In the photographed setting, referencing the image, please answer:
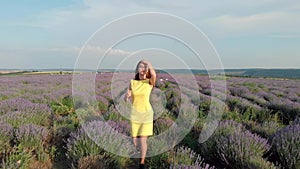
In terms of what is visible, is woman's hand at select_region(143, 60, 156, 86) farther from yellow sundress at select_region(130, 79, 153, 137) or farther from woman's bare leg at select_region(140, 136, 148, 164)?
woman's bare leg at select_region(140, 136, 148, 164)

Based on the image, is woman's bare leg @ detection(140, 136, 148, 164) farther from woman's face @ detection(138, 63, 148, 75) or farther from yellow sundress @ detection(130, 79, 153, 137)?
woman's face @ detection(138, 63, 148, 75)

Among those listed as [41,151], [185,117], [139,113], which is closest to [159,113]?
[185,117]

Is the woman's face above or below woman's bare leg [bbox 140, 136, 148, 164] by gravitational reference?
above

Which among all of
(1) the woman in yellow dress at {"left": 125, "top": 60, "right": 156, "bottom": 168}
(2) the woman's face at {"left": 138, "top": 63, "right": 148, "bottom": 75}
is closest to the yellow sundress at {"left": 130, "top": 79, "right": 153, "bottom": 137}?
(1) the woman in yellow dress at {"left": 125, "top": 60, "right": 156, "bottom": 168}

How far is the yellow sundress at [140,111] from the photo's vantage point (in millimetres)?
4570

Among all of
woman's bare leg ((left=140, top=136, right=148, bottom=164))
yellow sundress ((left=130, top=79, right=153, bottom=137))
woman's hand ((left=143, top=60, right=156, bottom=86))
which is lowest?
woman's bare leg ((left=140, top=136, right=148, bottom=164))

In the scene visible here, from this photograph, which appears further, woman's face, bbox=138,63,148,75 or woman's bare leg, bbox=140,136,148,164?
woman's face, bbox=138,63,148,75

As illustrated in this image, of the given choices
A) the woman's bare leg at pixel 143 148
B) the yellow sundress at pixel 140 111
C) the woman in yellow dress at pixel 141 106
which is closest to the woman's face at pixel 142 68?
the woman in yellow dress at pixel 141 106

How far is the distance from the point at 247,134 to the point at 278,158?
0.53 meters

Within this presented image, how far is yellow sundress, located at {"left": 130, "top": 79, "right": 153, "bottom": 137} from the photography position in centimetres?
457

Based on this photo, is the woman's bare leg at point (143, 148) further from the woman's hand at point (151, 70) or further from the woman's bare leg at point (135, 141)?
the woman's hand at point (151, 70)

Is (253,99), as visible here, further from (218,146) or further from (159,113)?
(218,146)

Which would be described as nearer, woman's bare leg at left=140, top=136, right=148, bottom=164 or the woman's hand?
woman's bare leg at left=140, top=136, right=148, bottom=164

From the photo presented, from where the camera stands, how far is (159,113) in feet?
22.6
